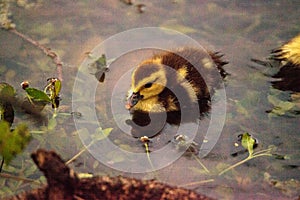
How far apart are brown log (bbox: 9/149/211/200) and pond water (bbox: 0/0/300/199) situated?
35 millimetres

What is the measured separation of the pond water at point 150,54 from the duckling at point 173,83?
0.14 feet

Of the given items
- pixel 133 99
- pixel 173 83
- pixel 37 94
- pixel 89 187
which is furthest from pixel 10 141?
pixel 173 83

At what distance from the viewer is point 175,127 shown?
153 centimetres

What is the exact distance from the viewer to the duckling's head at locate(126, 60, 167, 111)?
1561 mm

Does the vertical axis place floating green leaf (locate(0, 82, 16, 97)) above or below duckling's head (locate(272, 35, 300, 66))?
Result: below

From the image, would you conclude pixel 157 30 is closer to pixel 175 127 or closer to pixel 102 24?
pixel 102 24

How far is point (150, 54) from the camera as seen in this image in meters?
1.72

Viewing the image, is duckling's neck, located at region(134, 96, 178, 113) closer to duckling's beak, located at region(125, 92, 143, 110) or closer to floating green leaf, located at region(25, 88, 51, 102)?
duckling's beak, located at region(125, 92, 143, 110)

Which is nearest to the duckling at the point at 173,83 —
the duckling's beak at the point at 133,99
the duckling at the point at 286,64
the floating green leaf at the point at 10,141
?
the duckling's beak at the point at 133,99

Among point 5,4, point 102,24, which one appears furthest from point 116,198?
point 5,4

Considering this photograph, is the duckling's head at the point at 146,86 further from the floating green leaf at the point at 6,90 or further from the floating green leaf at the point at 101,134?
the floating green leaf at the point at 6,90

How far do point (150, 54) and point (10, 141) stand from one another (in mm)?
585

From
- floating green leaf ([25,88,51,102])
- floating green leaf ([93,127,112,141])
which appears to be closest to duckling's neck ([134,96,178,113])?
floating green leaf ([93,127,112,141])

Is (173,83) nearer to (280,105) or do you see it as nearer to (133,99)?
(133,99)
